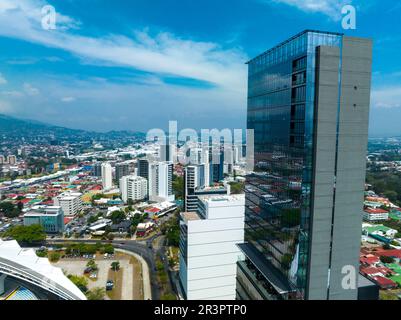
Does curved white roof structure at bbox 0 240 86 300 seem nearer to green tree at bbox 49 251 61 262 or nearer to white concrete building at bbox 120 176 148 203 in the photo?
A: green tree at bbox 49 251 61 262

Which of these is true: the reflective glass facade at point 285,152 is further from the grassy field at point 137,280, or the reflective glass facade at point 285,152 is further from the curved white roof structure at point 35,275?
the grassy field at point 137,280

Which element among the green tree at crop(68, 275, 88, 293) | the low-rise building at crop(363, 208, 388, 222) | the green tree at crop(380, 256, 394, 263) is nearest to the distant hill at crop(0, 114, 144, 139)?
the green tree at crop(68, 275, 88, 293)

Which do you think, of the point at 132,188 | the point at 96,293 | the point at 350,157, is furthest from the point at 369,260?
the point at 132,188

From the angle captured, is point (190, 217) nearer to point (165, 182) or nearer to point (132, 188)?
point (165, 182)
